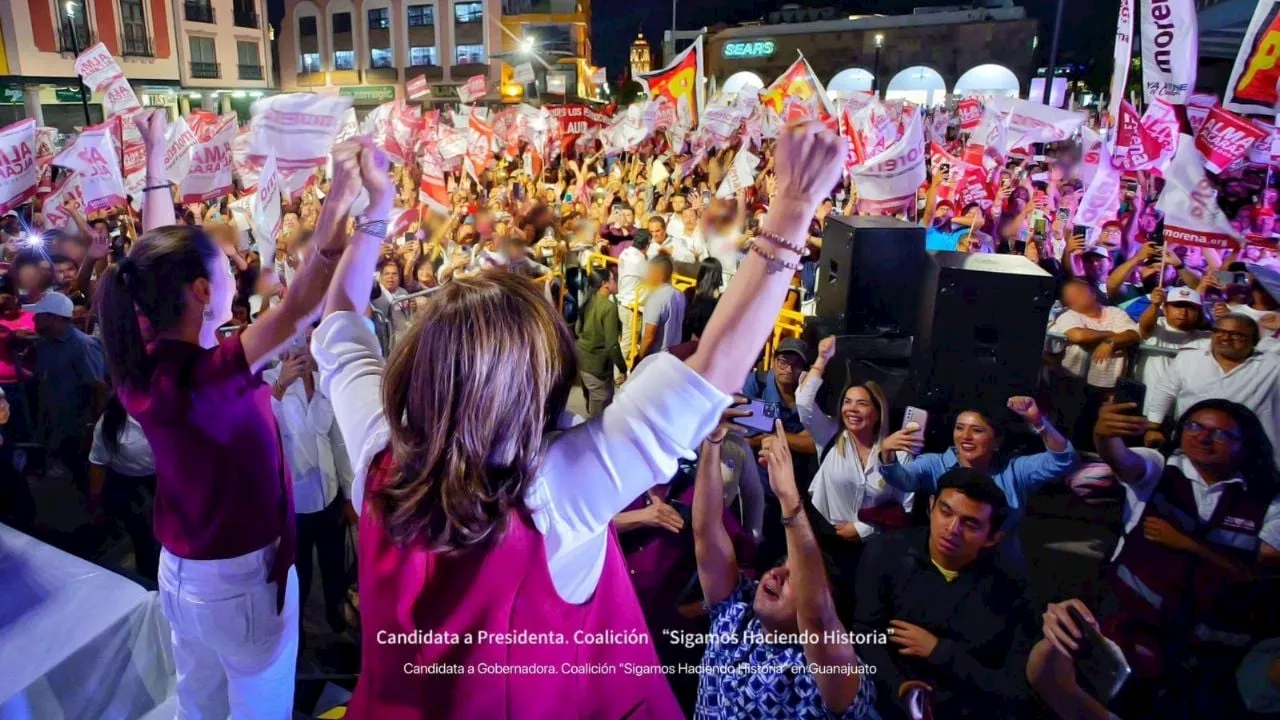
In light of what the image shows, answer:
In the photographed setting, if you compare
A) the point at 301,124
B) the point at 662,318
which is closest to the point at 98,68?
the point at 301,124

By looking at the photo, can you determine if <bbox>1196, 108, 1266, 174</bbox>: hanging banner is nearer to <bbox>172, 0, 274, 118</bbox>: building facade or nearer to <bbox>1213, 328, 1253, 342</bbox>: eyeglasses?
<bbox>1213, 328, 1253, 342</bbox>: eyeglasses

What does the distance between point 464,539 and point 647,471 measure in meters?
0.30

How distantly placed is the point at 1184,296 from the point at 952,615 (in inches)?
131

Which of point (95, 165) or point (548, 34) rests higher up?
point (548, 34)

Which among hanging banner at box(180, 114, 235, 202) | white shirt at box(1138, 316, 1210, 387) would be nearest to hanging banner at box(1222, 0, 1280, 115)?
white shirt at box(1138, 316, 1210, 387)

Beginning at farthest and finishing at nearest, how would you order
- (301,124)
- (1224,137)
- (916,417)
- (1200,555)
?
(1224,137), (301,124), (916,417), (1200,555)

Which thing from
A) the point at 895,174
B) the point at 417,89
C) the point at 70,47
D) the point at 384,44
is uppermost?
the point at 384,44

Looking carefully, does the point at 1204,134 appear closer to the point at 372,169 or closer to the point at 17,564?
the point at 372,169

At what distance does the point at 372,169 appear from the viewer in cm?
190

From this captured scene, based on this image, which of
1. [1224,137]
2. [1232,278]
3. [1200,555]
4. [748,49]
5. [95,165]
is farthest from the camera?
[748,49]

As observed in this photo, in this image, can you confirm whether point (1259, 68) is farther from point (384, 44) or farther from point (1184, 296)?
point (384, 44)

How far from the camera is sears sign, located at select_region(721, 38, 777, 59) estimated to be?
42.4m

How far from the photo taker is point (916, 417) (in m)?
3.16

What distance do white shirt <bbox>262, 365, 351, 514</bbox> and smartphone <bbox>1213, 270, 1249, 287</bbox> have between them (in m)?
5.27
